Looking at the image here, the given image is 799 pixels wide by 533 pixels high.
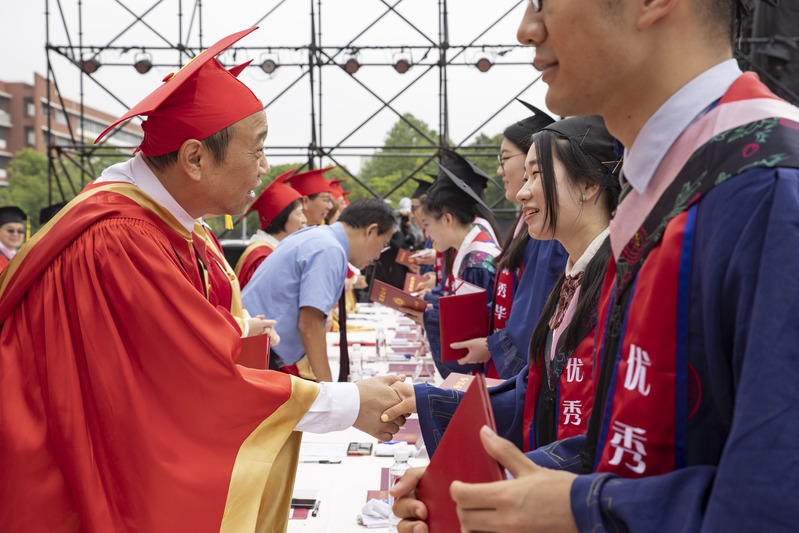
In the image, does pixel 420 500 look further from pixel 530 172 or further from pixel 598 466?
pixel 530 172

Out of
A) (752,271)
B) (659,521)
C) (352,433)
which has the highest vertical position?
(752,271)

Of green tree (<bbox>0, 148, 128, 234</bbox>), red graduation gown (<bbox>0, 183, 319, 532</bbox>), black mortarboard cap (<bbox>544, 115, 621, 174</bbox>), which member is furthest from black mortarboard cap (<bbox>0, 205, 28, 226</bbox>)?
green tree (<bbox>0, 148, 128, 234</bbox>)

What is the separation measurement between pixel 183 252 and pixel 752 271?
165 centimetres

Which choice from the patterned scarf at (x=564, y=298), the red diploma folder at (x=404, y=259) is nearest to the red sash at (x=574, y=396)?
the patterned scarf at (x=564, y=298)

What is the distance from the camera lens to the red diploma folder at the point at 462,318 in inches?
117

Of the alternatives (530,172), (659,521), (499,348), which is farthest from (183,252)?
(659,521)

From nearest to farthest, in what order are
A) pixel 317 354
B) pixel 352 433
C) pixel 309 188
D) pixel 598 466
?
pixel 598 466
pixel 352 433
pixel 317 354
pixel 309 188

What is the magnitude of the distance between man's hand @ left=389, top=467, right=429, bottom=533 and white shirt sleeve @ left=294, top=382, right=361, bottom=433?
0.72 m

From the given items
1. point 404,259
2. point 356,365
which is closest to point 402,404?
point 356,365

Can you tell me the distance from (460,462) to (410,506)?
10.5 inches

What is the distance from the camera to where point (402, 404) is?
1936 mm

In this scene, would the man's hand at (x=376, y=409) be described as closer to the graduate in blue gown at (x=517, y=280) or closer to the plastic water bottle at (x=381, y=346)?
the graduate in blue gown at (x=517, y=280)

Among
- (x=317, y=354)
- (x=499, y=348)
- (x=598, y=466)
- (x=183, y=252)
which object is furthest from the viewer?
(x=317, y=354)

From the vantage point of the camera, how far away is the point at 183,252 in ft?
6.43
